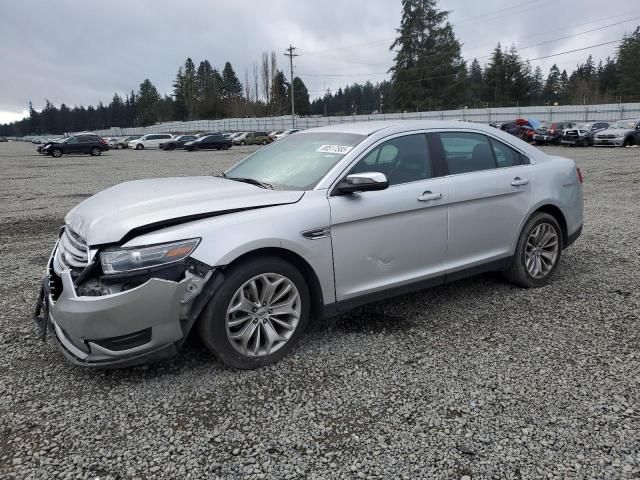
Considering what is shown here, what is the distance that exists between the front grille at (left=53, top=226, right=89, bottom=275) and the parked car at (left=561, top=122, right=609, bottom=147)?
3193 centimetres

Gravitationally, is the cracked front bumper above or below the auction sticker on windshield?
below

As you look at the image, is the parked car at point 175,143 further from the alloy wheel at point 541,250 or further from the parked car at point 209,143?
the alloy wheel at point 541,250

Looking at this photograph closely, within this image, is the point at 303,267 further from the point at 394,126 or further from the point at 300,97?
the point at 300,97

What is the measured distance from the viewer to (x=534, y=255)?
4.90 metres

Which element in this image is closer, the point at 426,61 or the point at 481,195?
the point at 481,195

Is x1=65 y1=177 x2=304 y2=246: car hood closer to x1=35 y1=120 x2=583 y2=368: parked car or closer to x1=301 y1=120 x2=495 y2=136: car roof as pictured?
x1=35 y1=120 x2=583 y2=368: parked car

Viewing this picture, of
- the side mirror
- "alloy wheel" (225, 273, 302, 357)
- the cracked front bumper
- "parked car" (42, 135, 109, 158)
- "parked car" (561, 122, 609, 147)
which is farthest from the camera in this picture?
"parked car" (42, 135, 109, 158)

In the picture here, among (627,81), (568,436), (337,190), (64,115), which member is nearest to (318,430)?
(568,436)

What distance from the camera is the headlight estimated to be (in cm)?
293

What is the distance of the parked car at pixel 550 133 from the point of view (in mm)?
31922

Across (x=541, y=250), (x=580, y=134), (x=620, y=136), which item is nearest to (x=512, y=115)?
(x=580, y=134)

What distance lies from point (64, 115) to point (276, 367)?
563ft

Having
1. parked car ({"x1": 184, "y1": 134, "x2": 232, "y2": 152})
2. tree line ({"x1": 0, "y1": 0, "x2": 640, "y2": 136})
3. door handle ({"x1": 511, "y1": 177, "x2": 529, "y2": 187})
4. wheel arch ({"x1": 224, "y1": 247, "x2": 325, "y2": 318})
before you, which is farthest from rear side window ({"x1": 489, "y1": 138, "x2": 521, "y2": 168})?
tree line ({"x1": 0, "y1": 0, "x2": 640, "y2": 136})

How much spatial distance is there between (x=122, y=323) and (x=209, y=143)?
40338 millimetres
